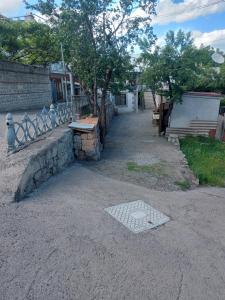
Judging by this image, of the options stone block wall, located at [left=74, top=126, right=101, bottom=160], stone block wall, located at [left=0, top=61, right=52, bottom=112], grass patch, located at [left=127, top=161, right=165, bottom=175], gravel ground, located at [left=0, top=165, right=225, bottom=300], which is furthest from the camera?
stone block wall, located at [left=0, top=61, right=52, bottom=112]

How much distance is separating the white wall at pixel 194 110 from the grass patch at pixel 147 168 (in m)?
5.08

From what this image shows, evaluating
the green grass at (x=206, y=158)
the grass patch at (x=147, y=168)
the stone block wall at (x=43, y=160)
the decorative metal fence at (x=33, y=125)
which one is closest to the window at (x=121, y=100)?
the green grass at (x=206, y=158)

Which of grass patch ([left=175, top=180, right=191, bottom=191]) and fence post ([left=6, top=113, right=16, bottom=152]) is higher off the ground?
fence post ([left=6, top=113, right=16, bottom=152])

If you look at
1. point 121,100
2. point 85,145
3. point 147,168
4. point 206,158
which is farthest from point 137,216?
point 121,100

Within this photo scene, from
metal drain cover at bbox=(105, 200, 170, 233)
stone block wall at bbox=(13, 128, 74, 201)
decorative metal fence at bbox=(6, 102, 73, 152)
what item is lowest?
metal drain cover at bbox=(105, 200, 170, 233)

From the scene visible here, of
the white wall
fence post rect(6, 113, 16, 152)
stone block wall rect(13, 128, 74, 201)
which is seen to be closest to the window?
the white wall

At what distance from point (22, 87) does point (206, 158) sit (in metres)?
10.2

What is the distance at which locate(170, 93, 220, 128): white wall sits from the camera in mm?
11512

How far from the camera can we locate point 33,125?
5.29m

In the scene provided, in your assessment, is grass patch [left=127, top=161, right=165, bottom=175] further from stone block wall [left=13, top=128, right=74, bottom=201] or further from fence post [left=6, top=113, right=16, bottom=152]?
fence post [left=6, top=113, right=16, bottom=152]

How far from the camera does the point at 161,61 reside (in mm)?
10156

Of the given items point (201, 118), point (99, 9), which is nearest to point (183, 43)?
point (201, 118)

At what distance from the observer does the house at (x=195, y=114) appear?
37.7 feet

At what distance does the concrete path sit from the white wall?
7987mm
